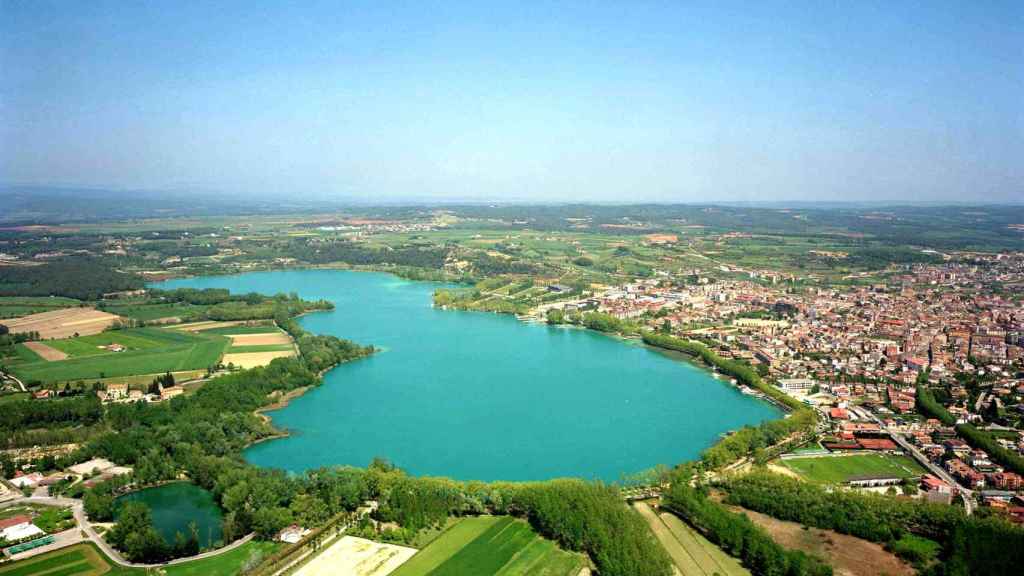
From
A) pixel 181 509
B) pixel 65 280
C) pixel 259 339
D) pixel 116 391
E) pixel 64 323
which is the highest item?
pixel 65 280

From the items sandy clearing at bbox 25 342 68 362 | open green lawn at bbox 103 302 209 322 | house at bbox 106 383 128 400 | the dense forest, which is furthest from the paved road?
the dense forest

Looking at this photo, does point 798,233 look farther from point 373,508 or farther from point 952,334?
point 373,508

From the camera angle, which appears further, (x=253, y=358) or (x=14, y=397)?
(x=253, y=358)

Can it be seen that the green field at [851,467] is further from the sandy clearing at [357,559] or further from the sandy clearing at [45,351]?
the sandy clearing at [45,351]

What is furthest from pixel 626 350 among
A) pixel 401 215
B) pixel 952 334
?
pixel 401 215

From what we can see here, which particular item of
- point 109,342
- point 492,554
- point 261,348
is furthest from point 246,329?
point 492,554

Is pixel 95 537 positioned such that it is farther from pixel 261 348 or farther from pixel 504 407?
pixel 261 348

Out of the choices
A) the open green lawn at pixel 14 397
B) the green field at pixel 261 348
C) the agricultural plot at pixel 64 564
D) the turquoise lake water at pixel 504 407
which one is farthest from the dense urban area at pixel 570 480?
the turquoise lake water at pixel 504 407
